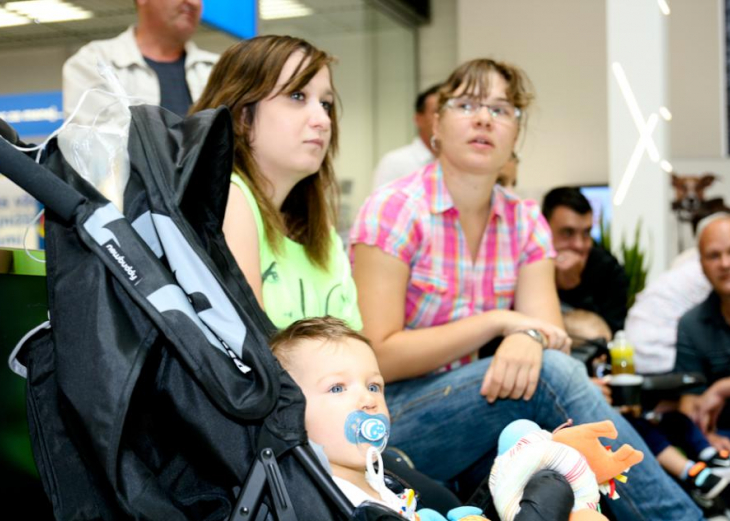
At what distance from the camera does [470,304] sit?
7.81ft

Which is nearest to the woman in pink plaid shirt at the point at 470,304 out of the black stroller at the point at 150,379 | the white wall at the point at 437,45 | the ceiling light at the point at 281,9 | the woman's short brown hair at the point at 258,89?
the woman's short brown hair at the point at 258,89

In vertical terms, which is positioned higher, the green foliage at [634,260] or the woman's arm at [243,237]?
the woman's arm at [243,237]

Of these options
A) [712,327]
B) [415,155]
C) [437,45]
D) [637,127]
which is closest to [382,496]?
[712,327]

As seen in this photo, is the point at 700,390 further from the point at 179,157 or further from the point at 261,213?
the point at 179,157

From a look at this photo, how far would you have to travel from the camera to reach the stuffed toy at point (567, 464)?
4.59ft

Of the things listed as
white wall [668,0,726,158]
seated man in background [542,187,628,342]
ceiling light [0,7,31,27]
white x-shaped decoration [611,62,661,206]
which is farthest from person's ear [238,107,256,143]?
white wall [668,0,726,158]

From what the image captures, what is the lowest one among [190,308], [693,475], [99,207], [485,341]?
[693,475]

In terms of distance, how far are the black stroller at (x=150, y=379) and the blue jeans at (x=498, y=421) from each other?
2.73 ft

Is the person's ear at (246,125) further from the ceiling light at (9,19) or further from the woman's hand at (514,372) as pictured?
the ceiling light at (9,19)

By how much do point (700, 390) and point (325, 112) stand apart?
6.33ft

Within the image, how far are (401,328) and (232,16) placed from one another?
192cm

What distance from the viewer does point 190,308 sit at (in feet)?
4.09

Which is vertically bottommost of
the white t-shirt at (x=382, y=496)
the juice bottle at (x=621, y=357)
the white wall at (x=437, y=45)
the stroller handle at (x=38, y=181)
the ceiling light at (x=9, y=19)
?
the juice bottle at (x=621, y=357)

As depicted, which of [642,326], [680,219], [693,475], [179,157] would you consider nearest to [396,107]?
[680,219]
